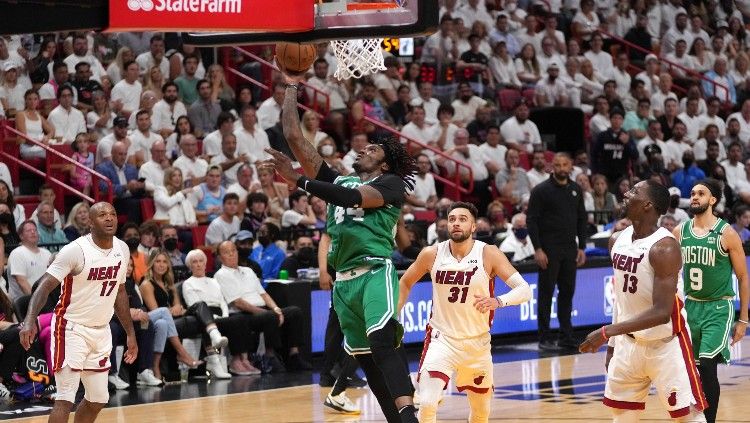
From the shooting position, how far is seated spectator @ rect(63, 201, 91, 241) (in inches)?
550

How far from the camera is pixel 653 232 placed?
7.86 m

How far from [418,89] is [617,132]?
314 cm

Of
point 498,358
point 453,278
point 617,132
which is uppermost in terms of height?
point 617,132

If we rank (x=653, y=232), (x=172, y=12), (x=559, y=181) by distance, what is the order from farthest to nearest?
(x=559, y=181) < (x=653, y=232) < (x=172, y=12)

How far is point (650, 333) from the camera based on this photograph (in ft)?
25.4

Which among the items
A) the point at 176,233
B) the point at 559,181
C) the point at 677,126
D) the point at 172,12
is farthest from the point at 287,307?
the point at 677,126

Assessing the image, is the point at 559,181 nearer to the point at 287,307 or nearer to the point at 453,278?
the point at 287,307

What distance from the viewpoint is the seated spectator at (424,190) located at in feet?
59.3

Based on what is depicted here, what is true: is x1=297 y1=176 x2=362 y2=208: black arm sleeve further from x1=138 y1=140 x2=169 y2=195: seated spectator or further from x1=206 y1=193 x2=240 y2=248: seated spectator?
x1=138 y1=140 x2=169 y2=195: seated spectator

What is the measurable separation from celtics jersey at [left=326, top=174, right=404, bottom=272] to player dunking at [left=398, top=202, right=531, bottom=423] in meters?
0.32

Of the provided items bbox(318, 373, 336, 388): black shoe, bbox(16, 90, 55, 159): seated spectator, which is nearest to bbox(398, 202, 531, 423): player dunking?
bbox(318, 373, 336, 388): black shoe

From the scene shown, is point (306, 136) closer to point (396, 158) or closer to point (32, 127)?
point (32, 127)

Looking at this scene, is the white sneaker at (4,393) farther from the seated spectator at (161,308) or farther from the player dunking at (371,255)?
the player dunking at (371,255)

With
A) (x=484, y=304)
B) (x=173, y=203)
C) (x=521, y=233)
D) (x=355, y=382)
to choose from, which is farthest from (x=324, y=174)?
(x=521, y=233)
